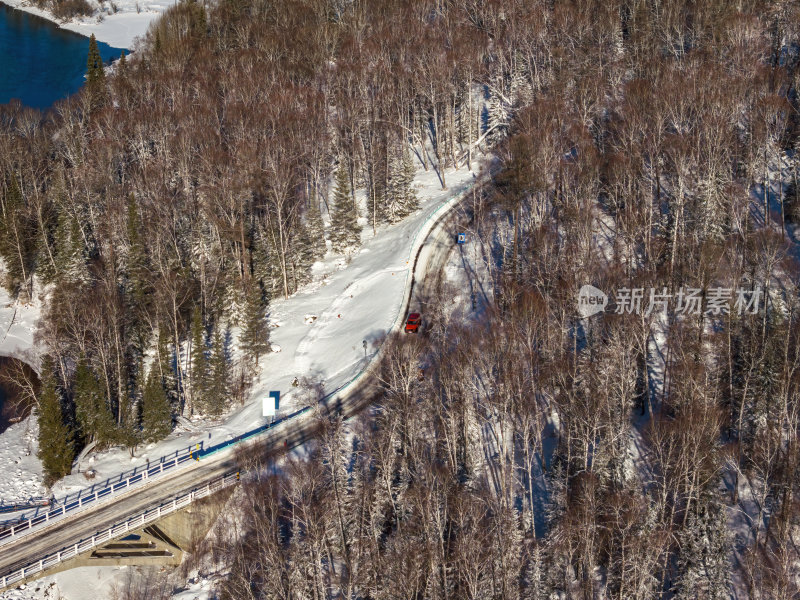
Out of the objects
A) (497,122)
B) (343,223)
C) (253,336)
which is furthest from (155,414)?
(497,122)

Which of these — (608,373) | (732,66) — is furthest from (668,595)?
(732,66)

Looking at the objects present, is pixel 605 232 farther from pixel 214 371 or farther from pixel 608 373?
pixel 214 371

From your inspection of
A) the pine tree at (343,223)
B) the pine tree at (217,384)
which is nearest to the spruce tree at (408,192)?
the pine tree at (343,223)

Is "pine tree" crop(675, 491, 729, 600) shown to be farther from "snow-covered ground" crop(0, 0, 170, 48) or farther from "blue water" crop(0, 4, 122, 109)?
"snow-covered ground" crop(0, 0, 170, 48)

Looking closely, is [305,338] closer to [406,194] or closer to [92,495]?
[92,495]

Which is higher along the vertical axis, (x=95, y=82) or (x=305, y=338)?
(x=95, y=82)

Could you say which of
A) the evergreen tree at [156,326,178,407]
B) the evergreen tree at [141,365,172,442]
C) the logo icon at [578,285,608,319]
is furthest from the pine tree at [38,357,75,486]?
the logo icon at [578,285,608,319]
